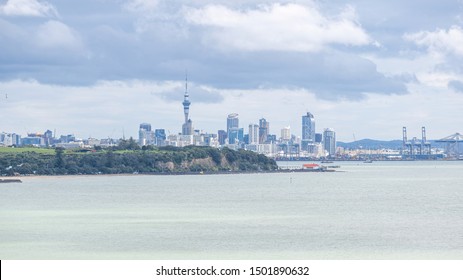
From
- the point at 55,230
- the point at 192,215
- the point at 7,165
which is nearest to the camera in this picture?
the point at 55,230

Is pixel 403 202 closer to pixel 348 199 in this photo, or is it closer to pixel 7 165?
pixel 348 199

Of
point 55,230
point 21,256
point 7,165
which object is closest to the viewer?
point 21,256

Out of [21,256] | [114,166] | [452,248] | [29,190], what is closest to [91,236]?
[21,256]

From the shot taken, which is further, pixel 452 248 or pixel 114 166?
→ pixel 114 166

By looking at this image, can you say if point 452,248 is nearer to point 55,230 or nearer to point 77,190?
point 55,230

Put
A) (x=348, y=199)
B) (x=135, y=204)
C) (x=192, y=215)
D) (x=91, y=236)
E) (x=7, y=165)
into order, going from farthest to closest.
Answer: (x=7, y=165) → (x=348, y=199) → (x=135, y=204) → (x=192, y=215) → (x=91, y=236)

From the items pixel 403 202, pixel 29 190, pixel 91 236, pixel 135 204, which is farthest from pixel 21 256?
pixel 29 190
